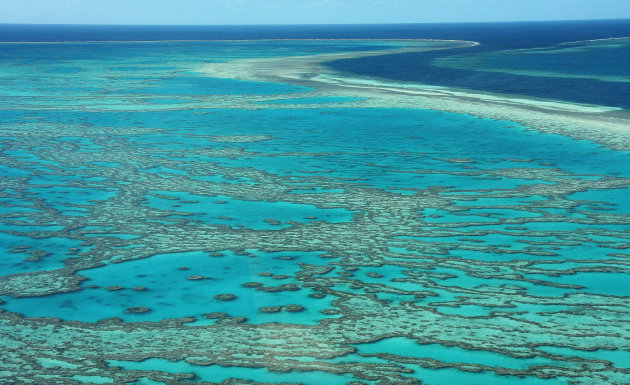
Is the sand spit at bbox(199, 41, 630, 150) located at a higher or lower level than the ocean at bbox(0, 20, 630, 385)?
higher

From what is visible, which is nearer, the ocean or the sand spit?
the ocean

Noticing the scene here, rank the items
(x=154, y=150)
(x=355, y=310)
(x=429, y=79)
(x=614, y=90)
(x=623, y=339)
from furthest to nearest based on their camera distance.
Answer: (x=429, y=79) → (x=614, y=90) → (x=154, y=150) → (x=355, y=310) → (x=623, y=339)

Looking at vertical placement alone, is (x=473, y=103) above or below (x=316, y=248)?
above

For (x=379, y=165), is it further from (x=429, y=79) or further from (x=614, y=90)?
(x=429, y=79)

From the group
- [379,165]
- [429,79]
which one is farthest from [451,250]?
[429,79]
